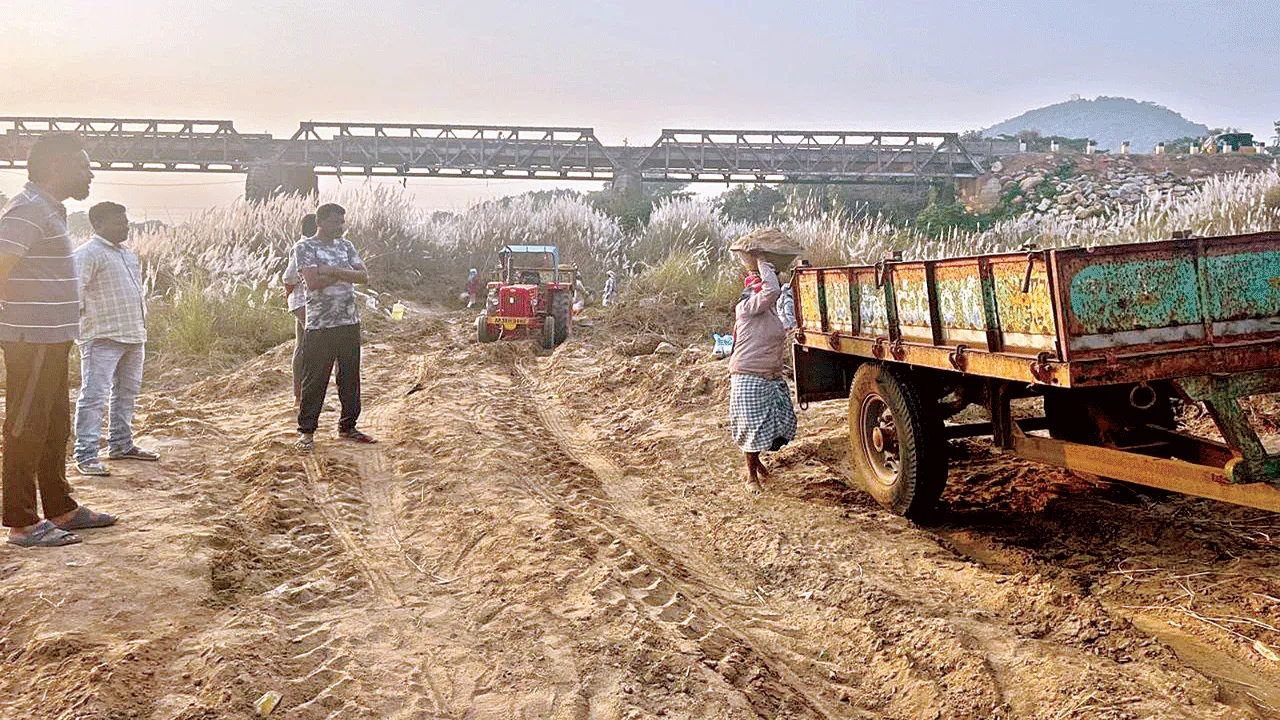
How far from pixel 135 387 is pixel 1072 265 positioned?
6.15 m

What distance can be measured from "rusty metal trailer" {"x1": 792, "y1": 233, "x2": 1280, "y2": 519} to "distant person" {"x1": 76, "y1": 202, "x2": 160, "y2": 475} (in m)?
5.01

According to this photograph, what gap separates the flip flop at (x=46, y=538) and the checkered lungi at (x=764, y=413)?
404 cm

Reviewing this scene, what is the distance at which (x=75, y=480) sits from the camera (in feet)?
18.0

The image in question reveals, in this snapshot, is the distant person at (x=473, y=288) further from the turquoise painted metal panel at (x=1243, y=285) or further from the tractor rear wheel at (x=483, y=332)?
the turquoise painted metal panel at (x=1243, y=285)

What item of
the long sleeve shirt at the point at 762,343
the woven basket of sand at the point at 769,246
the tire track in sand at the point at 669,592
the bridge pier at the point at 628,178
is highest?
the bridge pier at the point at 628,178

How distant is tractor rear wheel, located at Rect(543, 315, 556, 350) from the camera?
1415 cm

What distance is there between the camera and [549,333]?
14.2 metres

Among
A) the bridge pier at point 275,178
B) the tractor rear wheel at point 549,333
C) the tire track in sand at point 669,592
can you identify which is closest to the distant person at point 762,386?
the tire track in sand at point 669,592

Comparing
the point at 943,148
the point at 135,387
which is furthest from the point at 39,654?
the point at 943,148

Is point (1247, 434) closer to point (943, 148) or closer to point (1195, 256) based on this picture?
point (1195, 256)

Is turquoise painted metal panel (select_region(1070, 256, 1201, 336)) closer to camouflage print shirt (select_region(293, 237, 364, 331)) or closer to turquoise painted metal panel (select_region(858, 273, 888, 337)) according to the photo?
turquoise painted metal panel (select_region(858, 273, 888, 337))

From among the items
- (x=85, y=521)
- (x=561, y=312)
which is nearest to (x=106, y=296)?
(x=85, y=521)

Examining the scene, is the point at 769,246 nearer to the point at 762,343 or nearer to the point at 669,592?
the point at 762,343

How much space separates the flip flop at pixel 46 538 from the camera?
165 inches
